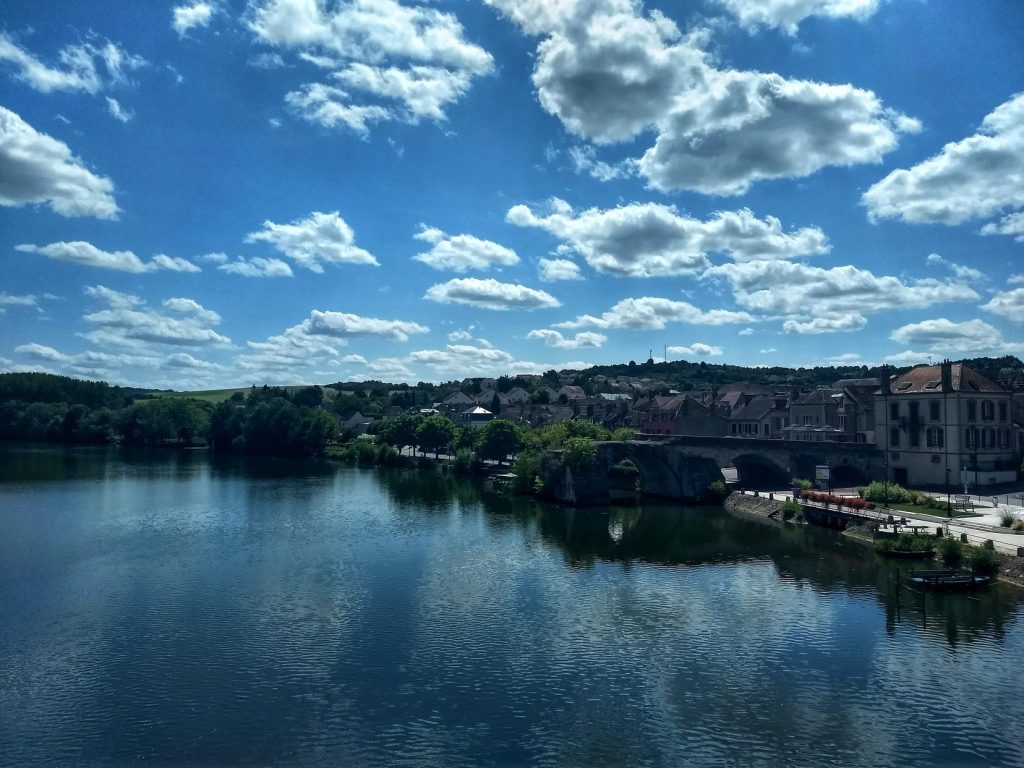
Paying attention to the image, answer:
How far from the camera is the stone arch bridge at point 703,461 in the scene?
6438 centimetres

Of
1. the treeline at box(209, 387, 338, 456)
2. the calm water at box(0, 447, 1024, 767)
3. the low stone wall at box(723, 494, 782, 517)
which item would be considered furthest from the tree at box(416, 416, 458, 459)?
the calm water at box(0, 447, 1024, 767)

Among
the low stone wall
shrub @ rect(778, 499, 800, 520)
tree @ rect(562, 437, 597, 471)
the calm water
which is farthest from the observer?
tree @ rect(562, 437, 597, 471)

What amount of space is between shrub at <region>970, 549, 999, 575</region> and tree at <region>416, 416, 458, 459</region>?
74584mm

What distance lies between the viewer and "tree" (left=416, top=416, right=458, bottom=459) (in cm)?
10444

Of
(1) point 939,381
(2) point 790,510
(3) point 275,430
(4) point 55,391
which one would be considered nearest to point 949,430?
(1) point 939,381

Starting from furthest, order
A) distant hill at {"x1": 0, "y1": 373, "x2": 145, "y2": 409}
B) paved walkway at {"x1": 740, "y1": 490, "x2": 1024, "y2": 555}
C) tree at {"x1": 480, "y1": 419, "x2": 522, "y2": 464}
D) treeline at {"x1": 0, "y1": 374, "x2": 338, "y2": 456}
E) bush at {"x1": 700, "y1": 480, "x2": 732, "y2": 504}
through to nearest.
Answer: distant hill at {"x1": 0, "y1": 373, "x2": 145, "y2": 409} < treeline at {"x1": 0, "y1": 374, "x2": 338, "y2": 456} < tree at {"x1": 480, "y1": 419, "x2": 522, "y2": 464} < bush at {"x1": 700, "y1": 480, "x2": 732, "y2": 504} < paved walkway at {"x1": 740, "y1": 490, "x2": 1024, "y2": 555}

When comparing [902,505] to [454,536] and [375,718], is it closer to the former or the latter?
[454,536]

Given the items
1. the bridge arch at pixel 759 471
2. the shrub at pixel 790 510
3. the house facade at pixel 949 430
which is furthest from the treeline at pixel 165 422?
the house facade at pixel 949 430

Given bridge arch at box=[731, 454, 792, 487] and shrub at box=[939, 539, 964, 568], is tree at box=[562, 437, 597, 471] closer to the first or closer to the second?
bridge arch at box=[731, 454, 792, 487]

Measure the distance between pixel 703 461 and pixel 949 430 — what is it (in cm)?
1923

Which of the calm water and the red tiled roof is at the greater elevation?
the red tiled roof

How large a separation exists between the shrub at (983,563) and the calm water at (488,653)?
168 centimetres

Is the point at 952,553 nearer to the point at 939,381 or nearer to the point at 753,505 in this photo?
the point at 753,505

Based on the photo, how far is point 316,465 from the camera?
344 feet
